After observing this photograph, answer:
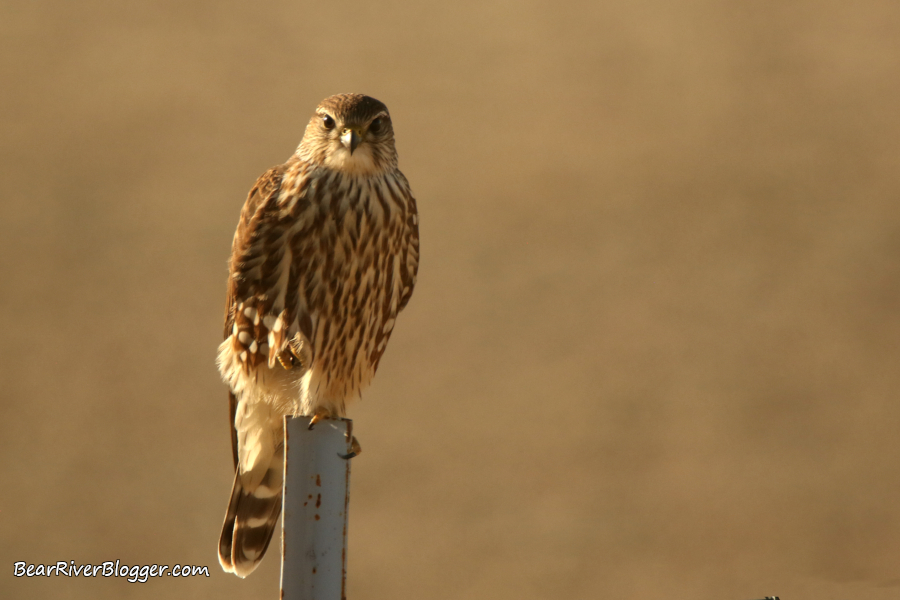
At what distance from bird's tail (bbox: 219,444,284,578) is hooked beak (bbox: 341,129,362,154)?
855mm

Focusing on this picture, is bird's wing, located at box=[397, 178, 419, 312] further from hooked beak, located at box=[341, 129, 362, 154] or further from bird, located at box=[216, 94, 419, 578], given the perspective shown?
hooked beak, located at box=[341, 129, 362, 154]

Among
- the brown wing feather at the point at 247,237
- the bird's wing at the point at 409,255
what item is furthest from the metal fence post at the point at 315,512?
the bird's wing at the point at 409,255

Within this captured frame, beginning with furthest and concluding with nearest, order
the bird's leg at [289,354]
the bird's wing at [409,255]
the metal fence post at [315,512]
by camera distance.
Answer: the bird's wing at [409,255] → the bird's leg at [289,354] → the metal fence post at [315,512]

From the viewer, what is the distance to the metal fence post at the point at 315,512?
5.16ft

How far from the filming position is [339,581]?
1590 millimetres

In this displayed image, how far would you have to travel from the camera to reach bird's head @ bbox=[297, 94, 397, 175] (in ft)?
7.47

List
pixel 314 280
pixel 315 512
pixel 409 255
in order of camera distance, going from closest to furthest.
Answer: pixel 315 512, pixel 314 280, pixel 409 255

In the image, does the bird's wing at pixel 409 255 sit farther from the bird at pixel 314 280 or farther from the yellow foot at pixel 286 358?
the yellow foot at pixel 286 358

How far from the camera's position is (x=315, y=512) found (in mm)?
1597

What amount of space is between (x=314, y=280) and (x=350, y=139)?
0.36 metres

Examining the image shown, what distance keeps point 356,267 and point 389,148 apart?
0.37 meters

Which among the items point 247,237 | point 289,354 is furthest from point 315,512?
point 247,237

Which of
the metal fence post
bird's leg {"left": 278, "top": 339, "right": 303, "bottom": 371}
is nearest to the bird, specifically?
bird's leg {"left": 278, "top": 339, "right": 303, "bottom": 371}

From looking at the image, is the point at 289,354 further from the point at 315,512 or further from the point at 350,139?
the point at 315,512
